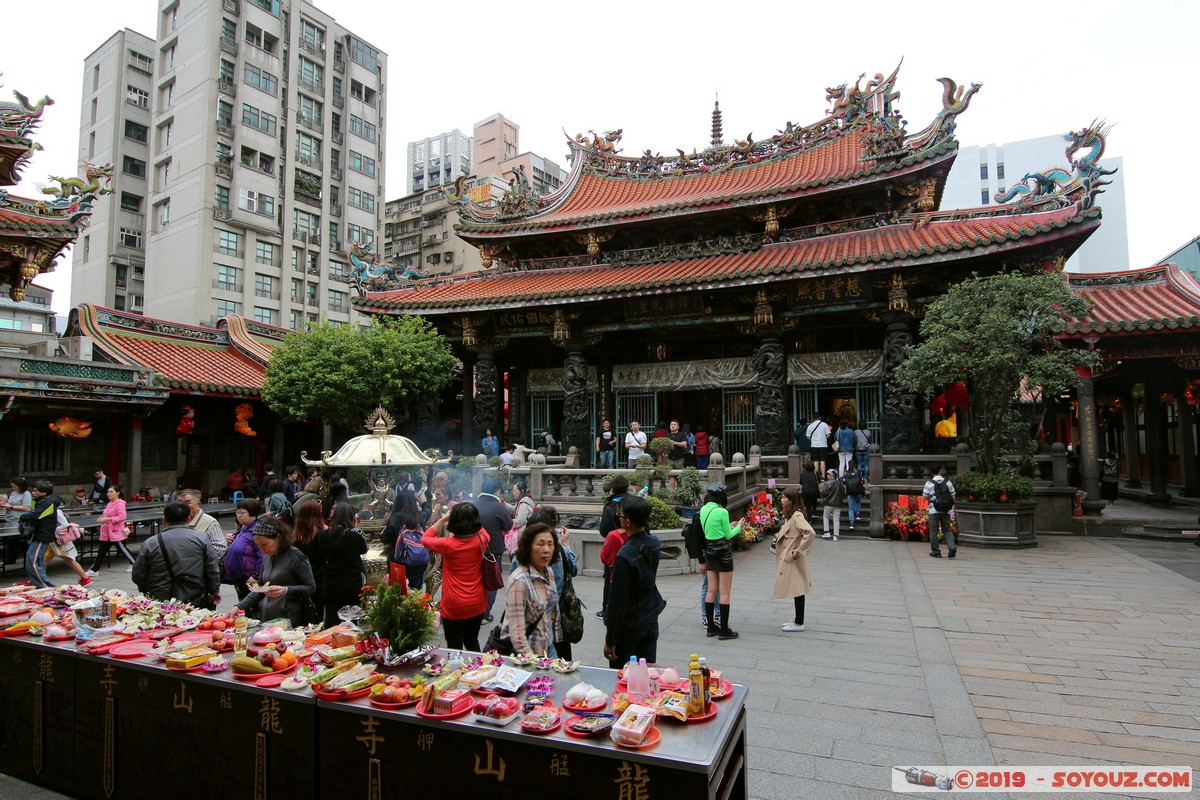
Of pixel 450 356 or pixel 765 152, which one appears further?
pixel 765 152

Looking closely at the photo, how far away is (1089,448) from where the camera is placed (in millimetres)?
13102

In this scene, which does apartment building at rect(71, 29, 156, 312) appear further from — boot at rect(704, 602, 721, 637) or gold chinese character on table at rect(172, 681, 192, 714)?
gold chinese character on table at rect(172, 681, 192, 714)

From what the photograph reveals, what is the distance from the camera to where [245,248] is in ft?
117

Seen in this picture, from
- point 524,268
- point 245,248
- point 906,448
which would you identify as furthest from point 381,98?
point 906,448

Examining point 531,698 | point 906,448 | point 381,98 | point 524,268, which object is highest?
point 381,98

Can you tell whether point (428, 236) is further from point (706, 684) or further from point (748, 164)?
point (706, 684)

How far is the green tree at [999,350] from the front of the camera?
10.5m

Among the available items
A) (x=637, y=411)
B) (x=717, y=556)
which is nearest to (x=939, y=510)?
(x=717, y=556)

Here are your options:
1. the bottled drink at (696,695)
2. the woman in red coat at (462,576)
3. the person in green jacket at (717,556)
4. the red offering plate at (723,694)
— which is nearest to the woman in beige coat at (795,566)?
the person in green jacket at (717,556)

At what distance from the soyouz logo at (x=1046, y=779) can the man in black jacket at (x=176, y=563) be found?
5.30 m

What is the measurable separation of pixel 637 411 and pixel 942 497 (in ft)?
27.4

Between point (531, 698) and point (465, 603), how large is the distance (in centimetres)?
163

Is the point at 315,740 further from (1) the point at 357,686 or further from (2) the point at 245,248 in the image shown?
(2) the point at 245,248

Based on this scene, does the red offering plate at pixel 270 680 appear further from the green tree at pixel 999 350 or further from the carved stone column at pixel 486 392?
the carved stone column at pixel 486 392
